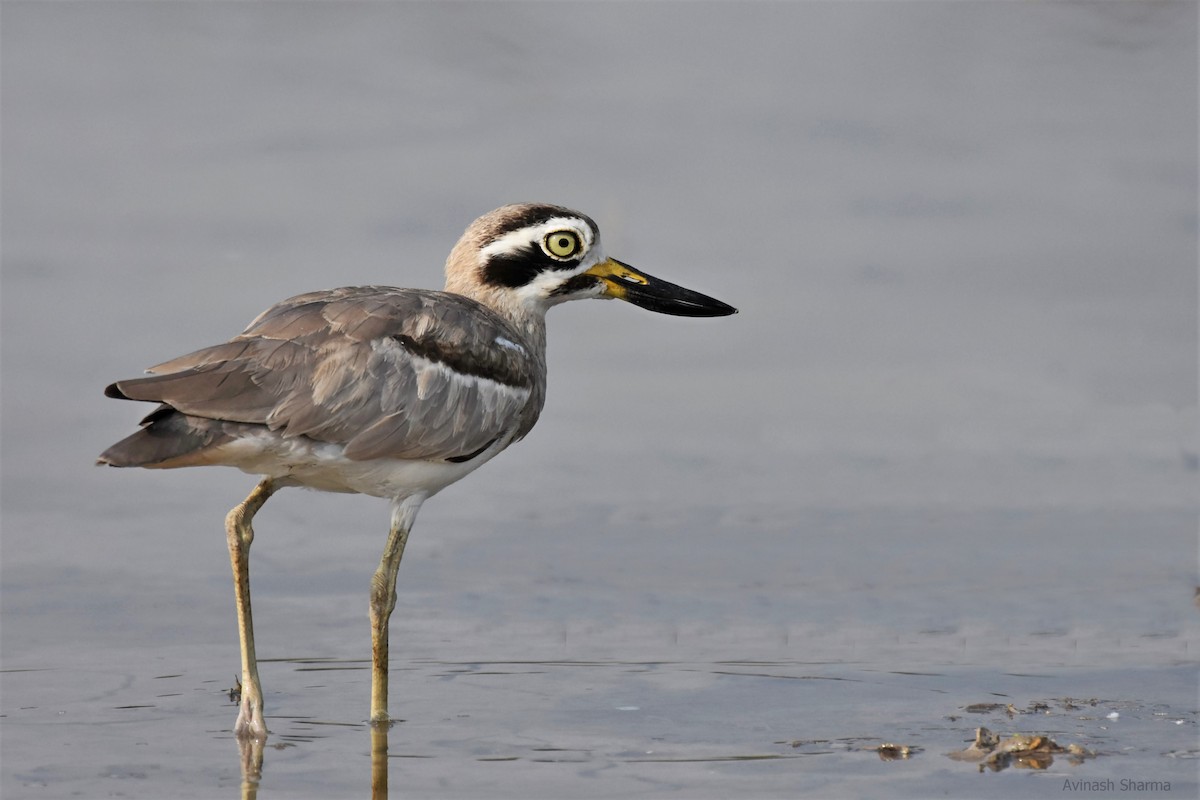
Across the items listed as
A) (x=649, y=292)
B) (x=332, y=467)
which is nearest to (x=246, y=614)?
(x=332, y=467)

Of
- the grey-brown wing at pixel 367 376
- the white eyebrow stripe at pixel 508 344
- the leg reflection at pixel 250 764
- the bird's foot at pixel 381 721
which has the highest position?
the white eyebrow stripe at pixel 508 344

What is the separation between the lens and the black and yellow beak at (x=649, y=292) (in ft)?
30.7

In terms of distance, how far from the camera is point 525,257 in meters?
9.01

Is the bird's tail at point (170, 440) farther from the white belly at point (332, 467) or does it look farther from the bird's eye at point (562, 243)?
the bird's eye at point (562, 243)

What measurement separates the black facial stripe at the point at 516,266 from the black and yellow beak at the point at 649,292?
30 cm

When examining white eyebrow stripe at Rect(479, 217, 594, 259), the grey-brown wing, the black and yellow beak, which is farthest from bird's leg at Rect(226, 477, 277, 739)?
the black and yellow beak

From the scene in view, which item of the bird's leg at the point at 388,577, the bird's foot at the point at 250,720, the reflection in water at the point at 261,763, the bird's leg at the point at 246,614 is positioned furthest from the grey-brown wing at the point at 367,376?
the reflection in water at the point at 261,763

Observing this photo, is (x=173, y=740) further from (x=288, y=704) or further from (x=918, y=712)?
(x=918, y=712)

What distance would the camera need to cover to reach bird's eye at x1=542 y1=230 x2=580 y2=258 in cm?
902

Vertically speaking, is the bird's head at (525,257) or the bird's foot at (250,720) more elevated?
the bird's head at (525,257)

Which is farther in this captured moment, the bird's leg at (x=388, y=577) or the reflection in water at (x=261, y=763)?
the bird's leg at (x=388, y=577)

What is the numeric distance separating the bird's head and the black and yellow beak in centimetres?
11

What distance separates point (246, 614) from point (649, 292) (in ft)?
8.69

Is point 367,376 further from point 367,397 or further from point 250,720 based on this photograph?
point 250,720
